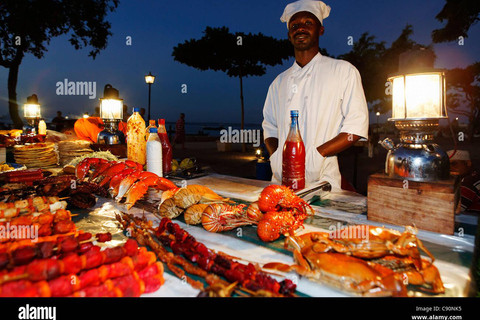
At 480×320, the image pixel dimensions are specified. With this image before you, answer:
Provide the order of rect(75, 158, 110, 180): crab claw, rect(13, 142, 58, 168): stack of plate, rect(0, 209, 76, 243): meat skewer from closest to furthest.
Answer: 1. rect(0, 209, 76, 243): meat skewer
2. rect(75, 158, 110, 180): crab claw
3. rect(13, 142, 58, 168): stack of plate

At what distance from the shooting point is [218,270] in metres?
1.05

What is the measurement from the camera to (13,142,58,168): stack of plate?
360 centimetres

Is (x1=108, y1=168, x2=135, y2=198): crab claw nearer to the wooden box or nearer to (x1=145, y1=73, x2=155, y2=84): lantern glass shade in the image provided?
the wooden box

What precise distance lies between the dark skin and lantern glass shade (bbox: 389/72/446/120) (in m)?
1.32

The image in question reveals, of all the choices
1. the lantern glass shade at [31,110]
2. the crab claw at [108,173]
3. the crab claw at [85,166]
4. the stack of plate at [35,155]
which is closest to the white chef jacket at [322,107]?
the crab claw at [108,173]

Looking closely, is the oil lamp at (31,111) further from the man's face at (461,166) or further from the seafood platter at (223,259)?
the man's face at (461,166)

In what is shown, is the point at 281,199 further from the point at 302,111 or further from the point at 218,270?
the point at 302,111

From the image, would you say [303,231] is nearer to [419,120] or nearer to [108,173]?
[419,120]

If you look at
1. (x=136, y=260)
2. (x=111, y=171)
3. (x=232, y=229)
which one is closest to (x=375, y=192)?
(x=232, y=229)

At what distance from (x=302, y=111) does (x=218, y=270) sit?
9.08 feet

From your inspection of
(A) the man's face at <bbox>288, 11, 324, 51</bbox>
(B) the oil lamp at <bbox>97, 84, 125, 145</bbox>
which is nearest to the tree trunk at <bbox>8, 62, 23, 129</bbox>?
(B) the oil lamp at <bbox>97, 84, 125, 145</bbox>

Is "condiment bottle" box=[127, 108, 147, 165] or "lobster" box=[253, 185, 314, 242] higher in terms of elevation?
"condiment bottle" box=[127, 108, 147, 165]

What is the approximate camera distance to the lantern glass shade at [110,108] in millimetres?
4270

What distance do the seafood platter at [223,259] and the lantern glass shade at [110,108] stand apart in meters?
2.92
